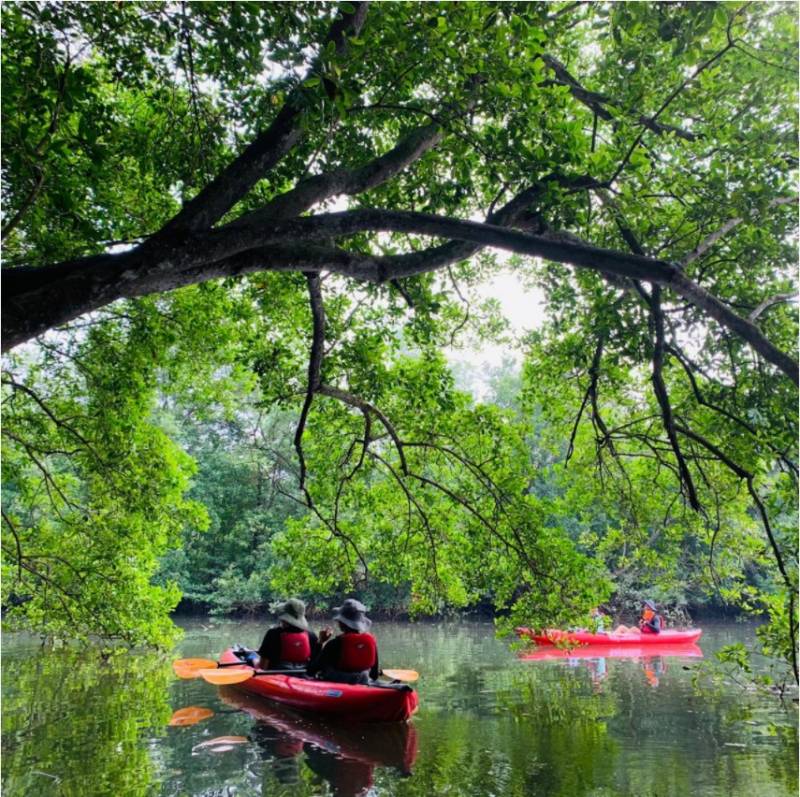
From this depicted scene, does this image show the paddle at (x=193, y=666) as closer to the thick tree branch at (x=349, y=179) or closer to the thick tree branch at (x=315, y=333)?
the thick tree branch at (x=315, y=333)

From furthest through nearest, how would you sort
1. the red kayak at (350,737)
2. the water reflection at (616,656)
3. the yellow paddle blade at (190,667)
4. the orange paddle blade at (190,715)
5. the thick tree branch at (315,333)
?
the water reflection at (616,656) → the yellow paddle blade at (190,667) → the orange paddle blade at (190,715) → the red kayak at (350,737) → the thick tree branch at (315,333)

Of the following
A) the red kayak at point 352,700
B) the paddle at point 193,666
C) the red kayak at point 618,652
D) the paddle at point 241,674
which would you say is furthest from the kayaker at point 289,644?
the red kayak at point 618,652

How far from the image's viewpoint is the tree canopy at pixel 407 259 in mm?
4035

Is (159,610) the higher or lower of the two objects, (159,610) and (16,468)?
the lower

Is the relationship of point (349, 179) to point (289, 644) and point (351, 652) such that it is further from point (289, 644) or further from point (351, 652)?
point (289, 644)

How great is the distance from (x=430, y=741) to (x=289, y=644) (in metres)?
3.04

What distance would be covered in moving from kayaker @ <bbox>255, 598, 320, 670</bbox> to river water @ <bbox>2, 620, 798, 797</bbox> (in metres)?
0.65

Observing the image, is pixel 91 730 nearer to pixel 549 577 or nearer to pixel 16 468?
pixel 16 468

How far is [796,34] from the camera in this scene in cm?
471

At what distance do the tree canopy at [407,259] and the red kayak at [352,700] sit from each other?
163cm

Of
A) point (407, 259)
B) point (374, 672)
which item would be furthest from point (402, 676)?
point (407, 259)

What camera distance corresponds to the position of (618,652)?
16844mm

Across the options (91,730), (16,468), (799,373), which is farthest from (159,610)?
(799,373)

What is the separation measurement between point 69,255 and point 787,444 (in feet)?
18.7
